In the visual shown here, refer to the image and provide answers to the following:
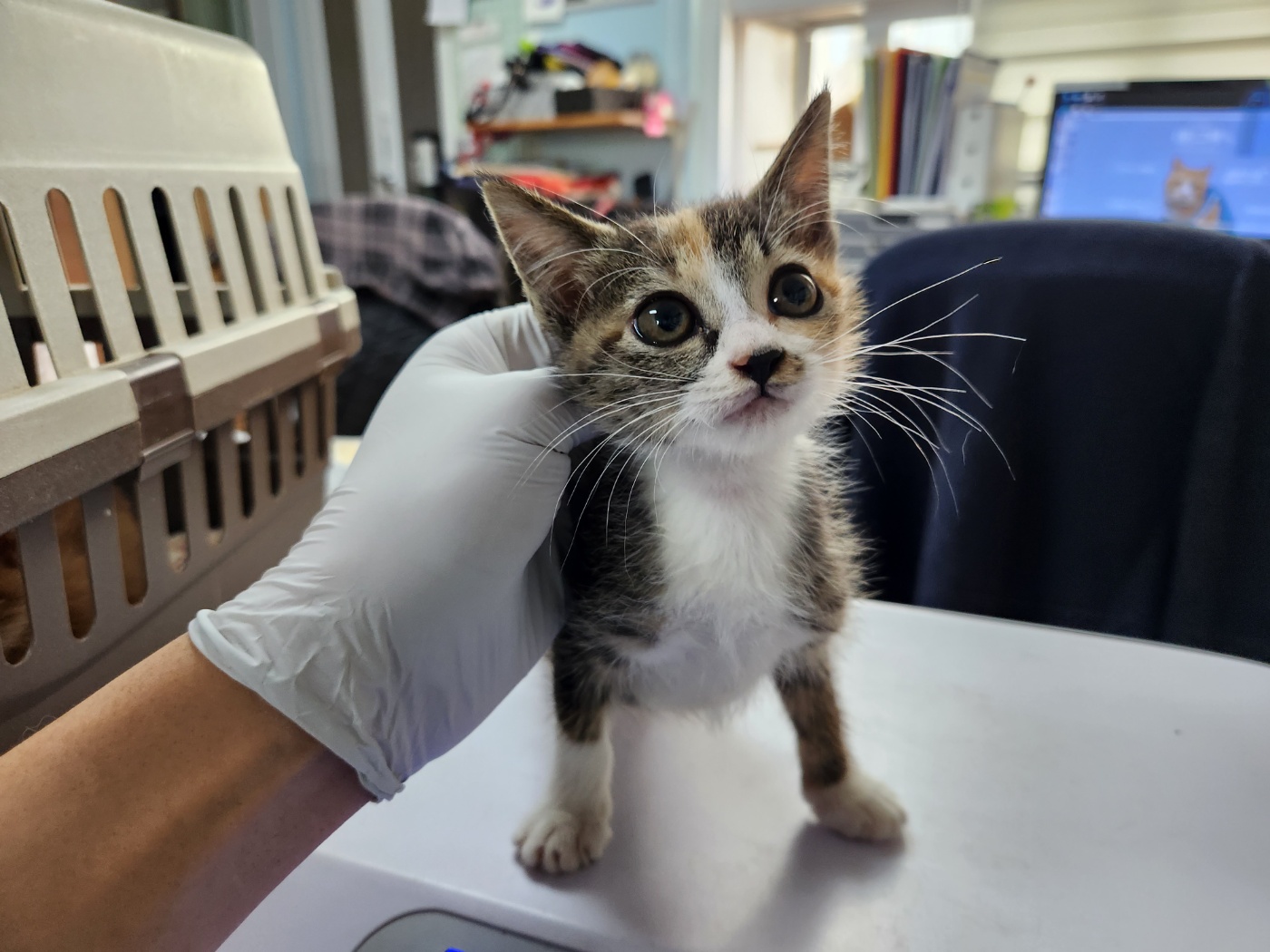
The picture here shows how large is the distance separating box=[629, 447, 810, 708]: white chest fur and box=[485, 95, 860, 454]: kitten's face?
0.15 feet

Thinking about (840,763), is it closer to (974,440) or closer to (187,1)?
(974,440)

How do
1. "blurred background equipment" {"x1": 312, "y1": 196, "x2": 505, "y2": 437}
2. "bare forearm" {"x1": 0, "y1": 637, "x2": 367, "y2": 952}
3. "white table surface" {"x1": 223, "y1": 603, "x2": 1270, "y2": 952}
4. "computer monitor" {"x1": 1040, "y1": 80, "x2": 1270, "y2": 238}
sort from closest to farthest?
"bare forearm" {"x1": 0, "y1": 637, "x2": 367, "y2": 952} → "white table surface" {"x1": 223, "y1": 603, "x2": 1270, "y2": 952} → "computer monitor" {"x1": 1040, "y1": 80, "x2": 1270, "y2": 238} → "blurred background equipment" {"x1": 312, "y1": 196, "x2": 505, "y2": 437}

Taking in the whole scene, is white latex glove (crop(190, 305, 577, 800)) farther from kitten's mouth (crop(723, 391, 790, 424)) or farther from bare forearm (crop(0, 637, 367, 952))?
kitten's mouth (crop(723, 391, 790, 424))

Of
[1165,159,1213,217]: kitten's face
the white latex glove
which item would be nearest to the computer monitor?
[1165,159,1213,217]: kitten's face

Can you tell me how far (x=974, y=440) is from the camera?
1052 mm

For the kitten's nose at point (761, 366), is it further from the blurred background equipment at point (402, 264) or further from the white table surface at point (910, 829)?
the blurred background equipment at point (402, 264)

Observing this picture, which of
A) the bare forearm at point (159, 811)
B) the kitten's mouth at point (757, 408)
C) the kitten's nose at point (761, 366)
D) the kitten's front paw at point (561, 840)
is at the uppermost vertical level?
the kitten's nose at point (761, 366)

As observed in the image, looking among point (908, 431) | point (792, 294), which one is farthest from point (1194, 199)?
point (792, 294)

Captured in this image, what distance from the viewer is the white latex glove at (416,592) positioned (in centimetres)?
54

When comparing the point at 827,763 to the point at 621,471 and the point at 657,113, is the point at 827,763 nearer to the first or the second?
the point at 621,471

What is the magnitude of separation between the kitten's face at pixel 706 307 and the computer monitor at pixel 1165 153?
128cm

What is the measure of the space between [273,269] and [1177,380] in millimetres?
1066

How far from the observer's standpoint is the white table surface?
1.86 ft

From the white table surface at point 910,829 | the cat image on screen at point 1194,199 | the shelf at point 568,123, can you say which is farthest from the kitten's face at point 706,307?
the shelf at point 568,123
